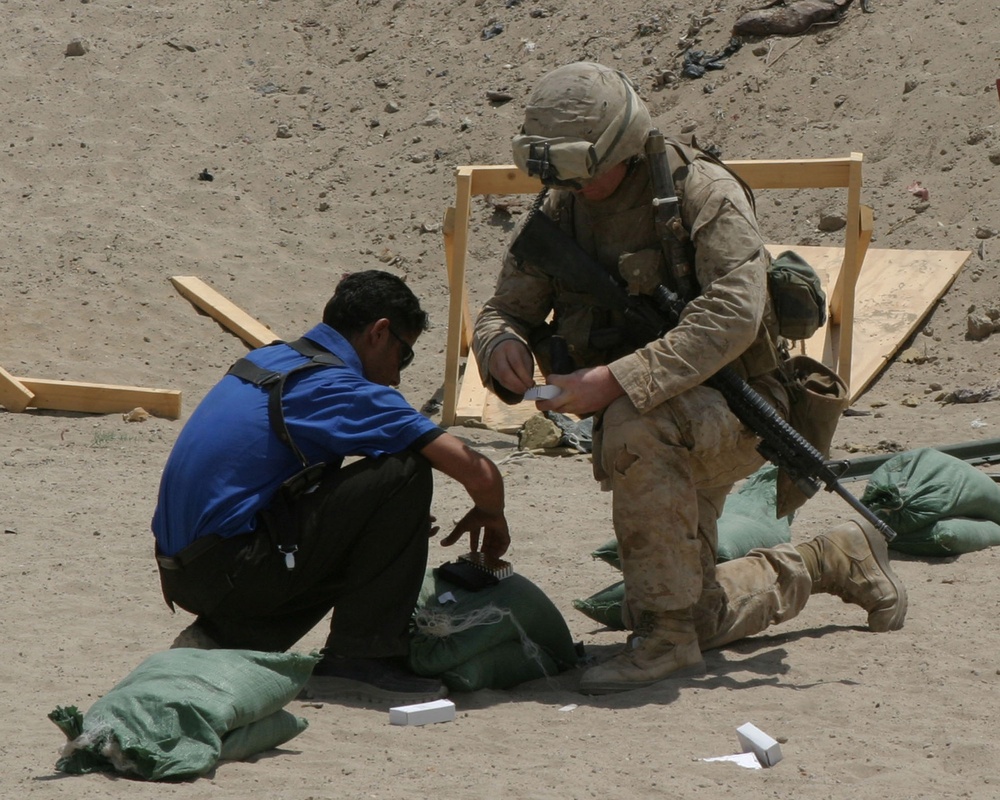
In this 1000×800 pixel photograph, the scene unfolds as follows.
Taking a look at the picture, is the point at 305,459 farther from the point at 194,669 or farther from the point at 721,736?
the point at 721,736

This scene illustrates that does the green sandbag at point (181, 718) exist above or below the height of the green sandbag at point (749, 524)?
above

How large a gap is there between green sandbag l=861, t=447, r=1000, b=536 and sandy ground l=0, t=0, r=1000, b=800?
0.18 meters

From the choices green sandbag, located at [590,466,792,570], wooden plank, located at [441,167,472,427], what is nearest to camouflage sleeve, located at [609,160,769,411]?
green sandbag, located at [590,466,792,570]

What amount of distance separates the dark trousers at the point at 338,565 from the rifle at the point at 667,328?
726 mm

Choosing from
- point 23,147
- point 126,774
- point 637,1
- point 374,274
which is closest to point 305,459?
point 374,274

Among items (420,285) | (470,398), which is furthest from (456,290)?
(420,285)

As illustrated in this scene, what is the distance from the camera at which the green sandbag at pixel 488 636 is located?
12.5ft

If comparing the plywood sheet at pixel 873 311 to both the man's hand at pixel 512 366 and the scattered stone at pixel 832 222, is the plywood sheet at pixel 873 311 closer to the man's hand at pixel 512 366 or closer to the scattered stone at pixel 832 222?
the scattered stone at pixel 832 222

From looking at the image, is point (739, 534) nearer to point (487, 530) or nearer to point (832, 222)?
point (487, 530)

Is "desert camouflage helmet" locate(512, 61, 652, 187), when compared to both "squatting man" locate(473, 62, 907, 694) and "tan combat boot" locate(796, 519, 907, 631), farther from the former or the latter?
"tan combat boot" locate(796, 519, 907, 631)

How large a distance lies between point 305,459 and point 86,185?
24.7ft

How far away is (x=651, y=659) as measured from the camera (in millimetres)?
3848

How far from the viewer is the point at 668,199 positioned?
12.7ft

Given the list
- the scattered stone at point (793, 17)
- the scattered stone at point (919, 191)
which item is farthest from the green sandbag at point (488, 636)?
the scattered stone at point (793, 17)
